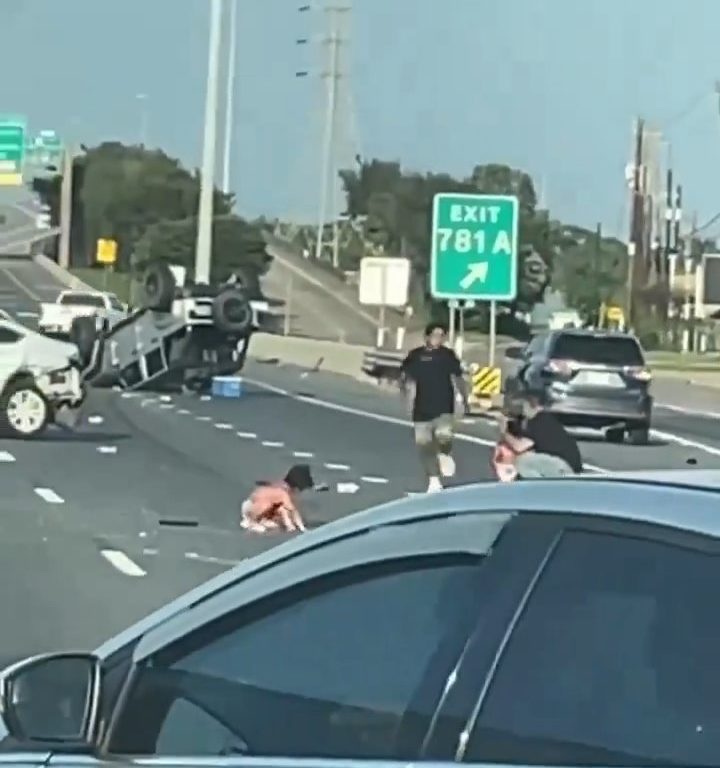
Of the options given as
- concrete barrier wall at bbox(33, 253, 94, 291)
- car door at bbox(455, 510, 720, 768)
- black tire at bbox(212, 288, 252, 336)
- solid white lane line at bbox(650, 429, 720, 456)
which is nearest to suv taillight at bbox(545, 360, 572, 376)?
solid white lane line at bbox(650, 429, 720, 456)

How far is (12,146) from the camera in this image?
258 feet

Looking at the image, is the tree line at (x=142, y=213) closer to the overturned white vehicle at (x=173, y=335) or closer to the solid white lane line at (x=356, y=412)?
the solid white lane line at (x=356, y=412)

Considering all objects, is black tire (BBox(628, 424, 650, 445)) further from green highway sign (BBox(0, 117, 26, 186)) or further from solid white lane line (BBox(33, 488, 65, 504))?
green highway sign (BBox(0, 117, 26, 186))

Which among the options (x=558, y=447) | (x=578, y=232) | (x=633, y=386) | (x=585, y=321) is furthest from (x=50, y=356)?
(x=578, y=232)

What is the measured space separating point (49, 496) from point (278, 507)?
13.7ft

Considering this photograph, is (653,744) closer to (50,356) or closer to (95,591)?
(95,591)

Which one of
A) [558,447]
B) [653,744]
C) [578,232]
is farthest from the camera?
[578,232]

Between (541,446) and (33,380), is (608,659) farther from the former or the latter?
(33,380)

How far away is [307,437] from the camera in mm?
33406

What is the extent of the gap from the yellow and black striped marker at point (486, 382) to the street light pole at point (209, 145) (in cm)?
1047

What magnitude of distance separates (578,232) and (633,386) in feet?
392

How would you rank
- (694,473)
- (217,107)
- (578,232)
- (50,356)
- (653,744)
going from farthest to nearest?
(578,232) < (217,107) < (50,356) < (694,473) < (653,744)

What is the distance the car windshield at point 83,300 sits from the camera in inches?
2504

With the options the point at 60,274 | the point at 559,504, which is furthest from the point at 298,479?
the point at 60,274
